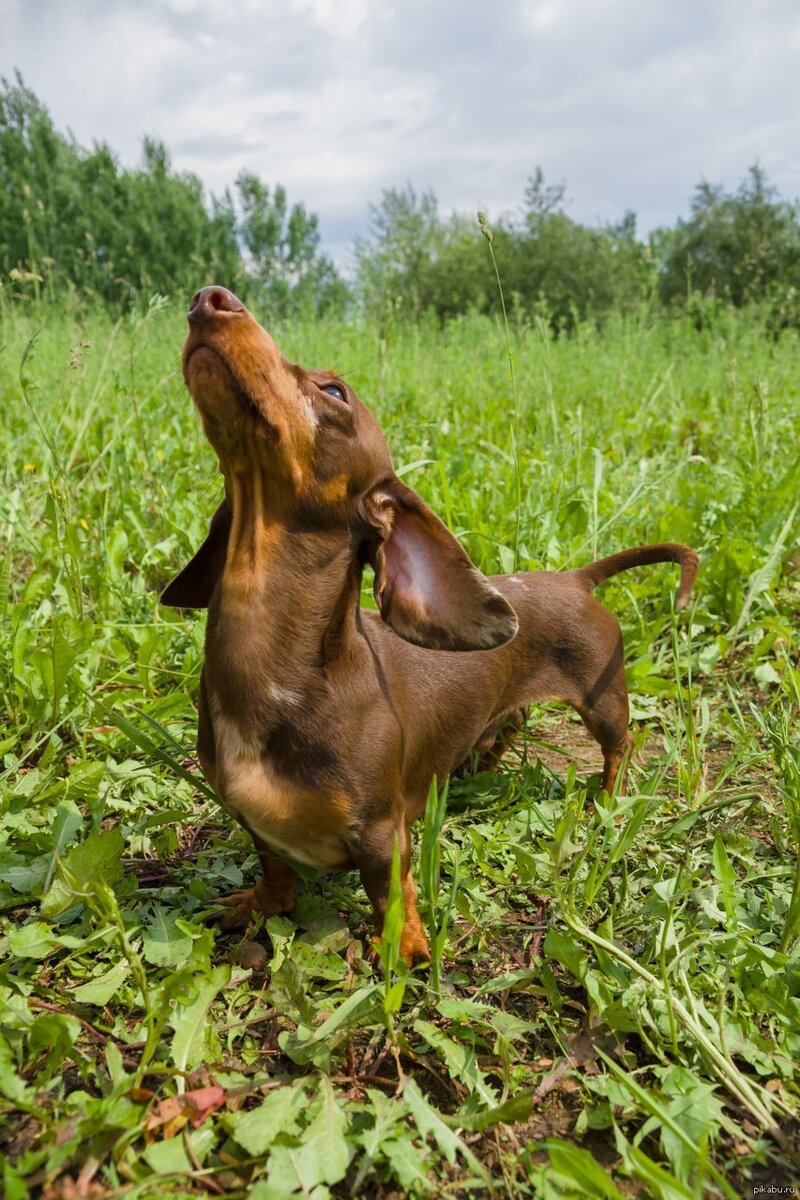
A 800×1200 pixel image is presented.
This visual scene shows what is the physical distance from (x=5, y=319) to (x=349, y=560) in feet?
22.0

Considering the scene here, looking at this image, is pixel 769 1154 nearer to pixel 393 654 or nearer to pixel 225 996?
pixel 225 996

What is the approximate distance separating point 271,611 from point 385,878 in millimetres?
630

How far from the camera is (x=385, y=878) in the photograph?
1828mm

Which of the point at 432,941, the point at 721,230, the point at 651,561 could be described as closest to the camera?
the point at 432,941

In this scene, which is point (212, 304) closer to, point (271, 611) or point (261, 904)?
point (271, 611)

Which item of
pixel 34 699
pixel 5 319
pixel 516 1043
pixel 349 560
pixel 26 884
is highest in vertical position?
pixel 5 319

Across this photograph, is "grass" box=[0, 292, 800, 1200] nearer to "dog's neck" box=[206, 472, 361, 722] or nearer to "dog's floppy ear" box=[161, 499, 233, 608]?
"dog's floppy ear" box=[161, 499, 233, 608]

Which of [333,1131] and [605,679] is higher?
[605,679]

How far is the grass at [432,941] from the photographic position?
135cm

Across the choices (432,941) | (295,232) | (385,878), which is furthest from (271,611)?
(295,232)

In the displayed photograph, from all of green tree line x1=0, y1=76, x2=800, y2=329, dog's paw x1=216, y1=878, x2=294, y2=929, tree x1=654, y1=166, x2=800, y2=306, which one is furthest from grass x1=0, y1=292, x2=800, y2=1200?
tree x1=654, y1=166, x2=800, y2=306

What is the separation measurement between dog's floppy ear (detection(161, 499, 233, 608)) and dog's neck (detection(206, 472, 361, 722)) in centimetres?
17

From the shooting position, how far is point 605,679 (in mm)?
2635

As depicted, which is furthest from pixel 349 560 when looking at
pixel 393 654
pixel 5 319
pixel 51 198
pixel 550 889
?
pixel 51 198
